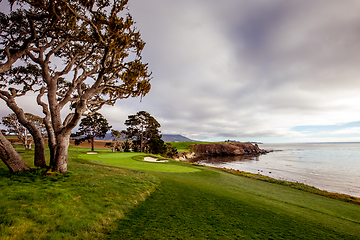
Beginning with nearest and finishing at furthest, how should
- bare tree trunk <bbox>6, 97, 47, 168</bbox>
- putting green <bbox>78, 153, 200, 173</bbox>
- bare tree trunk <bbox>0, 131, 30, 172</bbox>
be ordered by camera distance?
bare tree trunk <bbox>0, 131, 30, 172</bbox> < bare tree trunk <bbox>6, 97, 47, 168</bbox> < putting green <bbox>78, 153, 200, 173</bbox>

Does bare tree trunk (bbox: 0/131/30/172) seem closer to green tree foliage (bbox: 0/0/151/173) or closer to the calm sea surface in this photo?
green tree foliage (bbox: 0/0/151/173)

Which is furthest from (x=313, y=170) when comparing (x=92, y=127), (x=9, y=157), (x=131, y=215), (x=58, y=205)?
(x=92, y=127)

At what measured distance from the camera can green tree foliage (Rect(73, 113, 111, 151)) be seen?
43.5 metres

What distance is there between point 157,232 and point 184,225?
1367mm

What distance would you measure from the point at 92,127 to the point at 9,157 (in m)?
40.0

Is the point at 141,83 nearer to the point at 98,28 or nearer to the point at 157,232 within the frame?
the point at 98,28

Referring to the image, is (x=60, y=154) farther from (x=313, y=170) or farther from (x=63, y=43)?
(x=313, y=170)

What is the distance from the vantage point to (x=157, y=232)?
556 centimetres

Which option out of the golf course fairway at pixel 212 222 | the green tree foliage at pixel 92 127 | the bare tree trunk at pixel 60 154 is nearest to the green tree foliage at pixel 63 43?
the bare tree trunk at pixel 60 154

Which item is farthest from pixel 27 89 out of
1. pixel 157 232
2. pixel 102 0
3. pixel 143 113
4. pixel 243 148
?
pixel 243 148

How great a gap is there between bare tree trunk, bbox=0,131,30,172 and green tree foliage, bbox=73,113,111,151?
38862mm

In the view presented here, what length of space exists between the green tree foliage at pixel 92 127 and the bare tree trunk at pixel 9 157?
38862mm

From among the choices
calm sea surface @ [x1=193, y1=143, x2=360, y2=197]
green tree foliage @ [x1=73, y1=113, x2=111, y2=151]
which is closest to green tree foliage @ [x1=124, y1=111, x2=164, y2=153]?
green tree foliage @ [x1=73, y1=113, x2=111, y2=151]

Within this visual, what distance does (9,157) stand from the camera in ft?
26.8
